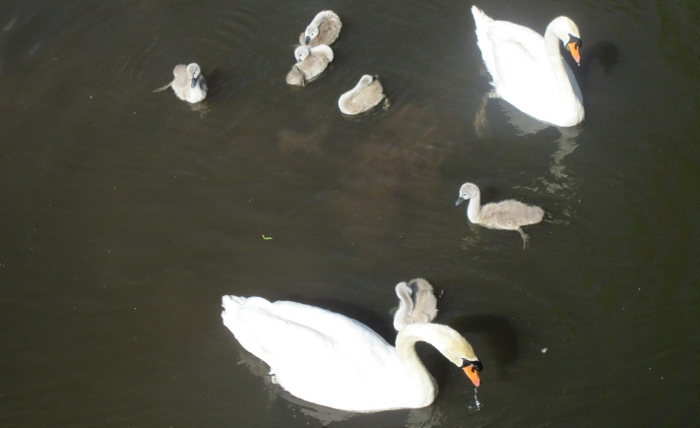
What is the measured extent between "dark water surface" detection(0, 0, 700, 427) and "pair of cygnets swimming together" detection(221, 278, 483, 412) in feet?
0.80

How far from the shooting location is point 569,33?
25.0 ft

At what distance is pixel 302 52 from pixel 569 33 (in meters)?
2.73

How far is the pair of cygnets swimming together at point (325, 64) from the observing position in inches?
320

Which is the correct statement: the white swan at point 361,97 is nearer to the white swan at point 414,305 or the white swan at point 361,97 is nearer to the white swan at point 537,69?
the white swan at point 537,69

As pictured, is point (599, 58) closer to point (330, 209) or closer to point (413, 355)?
point (330, 209)

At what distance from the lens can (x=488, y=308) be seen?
6.55 metres

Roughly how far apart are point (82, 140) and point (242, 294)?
271cm

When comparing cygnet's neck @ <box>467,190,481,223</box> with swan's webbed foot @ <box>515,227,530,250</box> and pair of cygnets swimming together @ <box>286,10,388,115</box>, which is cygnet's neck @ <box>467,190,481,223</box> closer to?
swan's webbed foot @ <box>515,227,530,250</box>

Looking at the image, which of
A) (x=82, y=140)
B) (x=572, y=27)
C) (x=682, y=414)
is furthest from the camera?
(x=82, y=140)

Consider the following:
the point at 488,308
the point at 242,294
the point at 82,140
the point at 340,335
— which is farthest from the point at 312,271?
the point at 82,140

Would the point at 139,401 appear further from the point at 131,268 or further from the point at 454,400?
the point at 454,400

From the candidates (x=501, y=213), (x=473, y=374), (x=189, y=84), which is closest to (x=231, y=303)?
(x=473, y=374)

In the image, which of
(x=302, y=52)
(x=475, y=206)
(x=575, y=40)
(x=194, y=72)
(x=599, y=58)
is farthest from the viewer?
(x=599, y=58)

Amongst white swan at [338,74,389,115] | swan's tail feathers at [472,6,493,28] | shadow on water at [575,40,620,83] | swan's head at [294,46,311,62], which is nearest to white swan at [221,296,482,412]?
white swan at [338,74,389,115]
